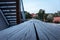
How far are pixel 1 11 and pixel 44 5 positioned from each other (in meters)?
2.12

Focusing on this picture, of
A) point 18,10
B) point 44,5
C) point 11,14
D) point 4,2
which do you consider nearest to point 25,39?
point 18,10

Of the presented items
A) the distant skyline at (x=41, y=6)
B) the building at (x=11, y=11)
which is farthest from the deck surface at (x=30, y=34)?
the distant skyline at (x=41, y=6)

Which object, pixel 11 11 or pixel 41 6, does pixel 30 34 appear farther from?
pixel 41 6

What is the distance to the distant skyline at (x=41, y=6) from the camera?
244 inches

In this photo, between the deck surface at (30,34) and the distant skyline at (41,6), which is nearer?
the deck surface at (30,34)

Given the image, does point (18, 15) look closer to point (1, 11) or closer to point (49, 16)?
point (1, 11)

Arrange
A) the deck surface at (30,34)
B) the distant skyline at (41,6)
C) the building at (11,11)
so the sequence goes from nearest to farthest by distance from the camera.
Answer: the deck surface at (30,34)
the building at (11,11)
the distant skyline at (41,6)

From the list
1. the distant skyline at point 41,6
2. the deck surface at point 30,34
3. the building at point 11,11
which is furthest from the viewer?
the distant skyline at point 41,6

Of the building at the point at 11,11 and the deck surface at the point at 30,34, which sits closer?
the deck surface at the point at 30,34

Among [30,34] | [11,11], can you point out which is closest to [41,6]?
[11,11]

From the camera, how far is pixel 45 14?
669 centimetres

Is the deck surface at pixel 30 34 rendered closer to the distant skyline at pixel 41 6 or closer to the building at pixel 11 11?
the building at pixel 11 11

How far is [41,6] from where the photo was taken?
6.73 metres

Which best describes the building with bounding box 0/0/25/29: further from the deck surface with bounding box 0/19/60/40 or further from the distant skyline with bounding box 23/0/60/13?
the deck surface with bounding box 0/19/60/40
